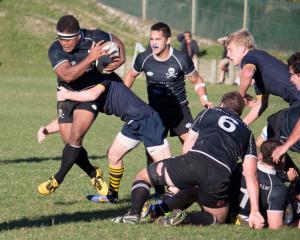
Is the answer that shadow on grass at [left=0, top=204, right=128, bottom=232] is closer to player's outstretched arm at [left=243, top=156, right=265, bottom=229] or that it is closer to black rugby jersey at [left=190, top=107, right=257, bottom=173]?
black rugby jersey at [left=190, top=107, right=257, bottom=173]

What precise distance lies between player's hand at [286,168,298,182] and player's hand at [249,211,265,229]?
1.23 metres

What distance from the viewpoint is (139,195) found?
7.30 metres

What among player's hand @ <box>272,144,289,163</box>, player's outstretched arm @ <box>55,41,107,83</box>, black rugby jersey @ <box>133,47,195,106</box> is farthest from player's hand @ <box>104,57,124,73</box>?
player's hand @ <box>272,144,289,163</box>

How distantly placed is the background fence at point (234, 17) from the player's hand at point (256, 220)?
2672 cm

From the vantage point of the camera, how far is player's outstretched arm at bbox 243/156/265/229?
7238mm

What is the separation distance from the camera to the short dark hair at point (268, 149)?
7.71 meters

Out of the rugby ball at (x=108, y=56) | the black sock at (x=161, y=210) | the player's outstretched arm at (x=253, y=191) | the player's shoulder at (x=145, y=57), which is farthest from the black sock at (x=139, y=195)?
the player's shoulder at (x=145, y=57)

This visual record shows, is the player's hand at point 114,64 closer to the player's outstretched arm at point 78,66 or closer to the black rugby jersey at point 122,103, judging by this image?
the black rugby jersey at point 122,103

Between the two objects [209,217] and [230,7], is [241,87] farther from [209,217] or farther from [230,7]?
[230,7]

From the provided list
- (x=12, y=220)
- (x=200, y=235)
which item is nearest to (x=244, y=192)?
(x=200, y=235)

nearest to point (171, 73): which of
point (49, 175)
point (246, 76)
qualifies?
point (246, 76)

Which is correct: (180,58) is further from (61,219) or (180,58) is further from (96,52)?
(61,219)

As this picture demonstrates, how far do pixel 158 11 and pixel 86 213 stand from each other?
2976cm

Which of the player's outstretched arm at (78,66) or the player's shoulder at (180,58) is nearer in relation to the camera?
the player's outstretched arm at (78,66)
